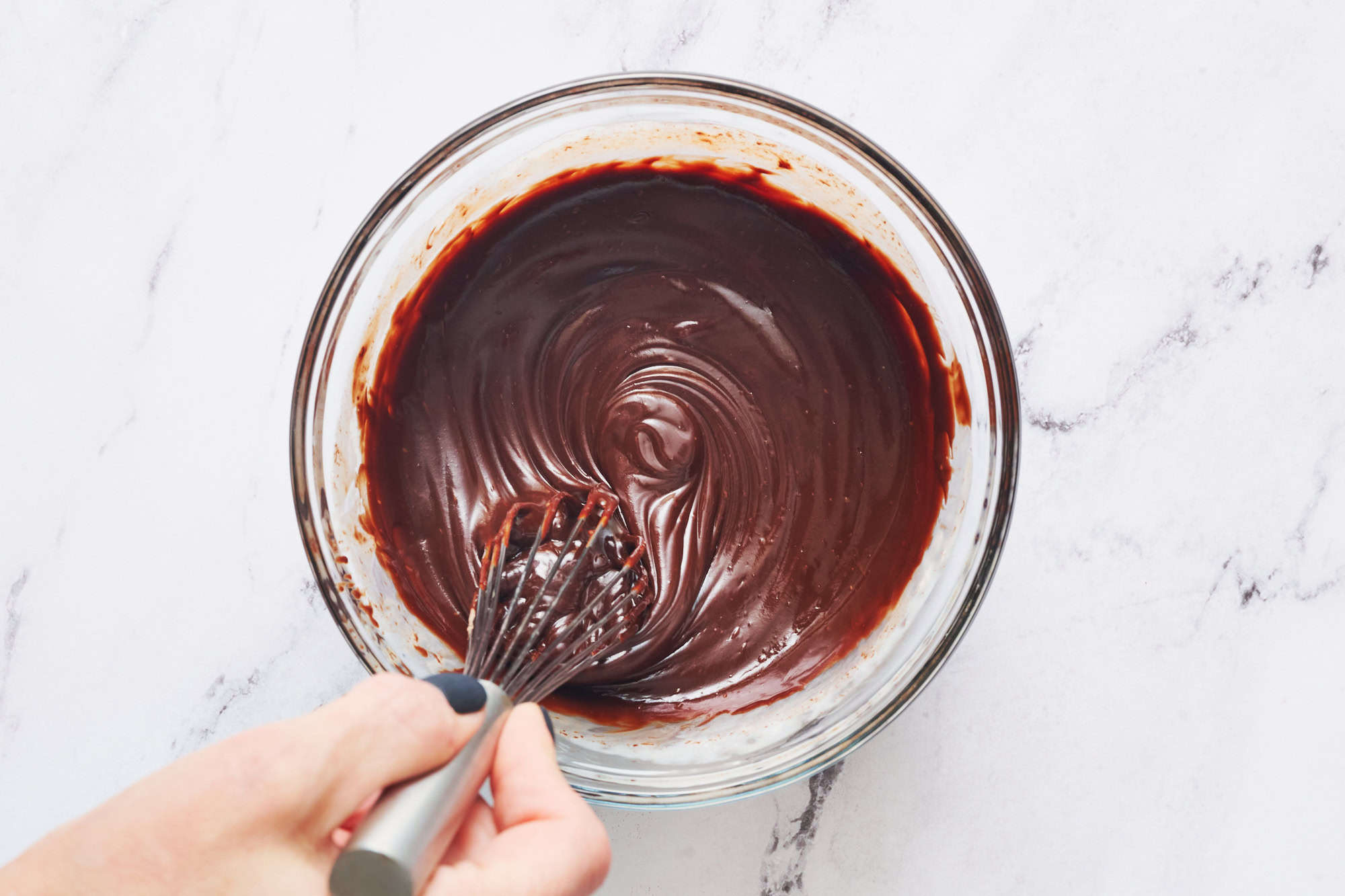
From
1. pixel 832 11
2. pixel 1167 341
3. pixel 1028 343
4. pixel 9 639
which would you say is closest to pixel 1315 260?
pixel 1167 341

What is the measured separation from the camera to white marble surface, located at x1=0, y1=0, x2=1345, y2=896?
146 centimetres

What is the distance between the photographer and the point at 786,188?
1.36m

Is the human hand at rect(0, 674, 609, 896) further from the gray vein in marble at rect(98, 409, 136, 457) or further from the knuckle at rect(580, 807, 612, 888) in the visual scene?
the gray vein in marble at rect(98, 409, 136, 457)

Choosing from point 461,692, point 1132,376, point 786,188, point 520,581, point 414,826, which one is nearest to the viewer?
point 414,826

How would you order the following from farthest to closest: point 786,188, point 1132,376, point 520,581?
1. point 1132,376
2. point 786,188
3. point 520,581

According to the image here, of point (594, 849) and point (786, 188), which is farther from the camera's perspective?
point (786, 188)

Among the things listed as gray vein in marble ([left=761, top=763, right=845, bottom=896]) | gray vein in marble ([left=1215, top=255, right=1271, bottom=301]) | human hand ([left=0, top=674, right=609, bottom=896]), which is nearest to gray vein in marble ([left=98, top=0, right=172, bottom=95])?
human hand ([left=0, top=674, right=609, bottom=896])

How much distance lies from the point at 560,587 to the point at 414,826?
0.51m

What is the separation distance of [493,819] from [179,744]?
2.48 feet

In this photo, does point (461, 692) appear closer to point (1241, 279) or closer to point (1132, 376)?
point (1132, 376)

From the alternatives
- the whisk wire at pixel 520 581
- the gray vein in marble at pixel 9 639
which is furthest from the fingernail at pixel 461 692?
the gray vein in marble at pixel 9 639

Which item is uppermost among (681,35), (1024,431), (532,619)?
(681,35)

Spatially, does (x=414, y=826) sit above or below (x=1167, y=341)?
below

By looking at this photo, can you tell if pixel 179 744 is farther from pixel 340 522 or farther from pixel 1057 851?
pixel 1057 851
